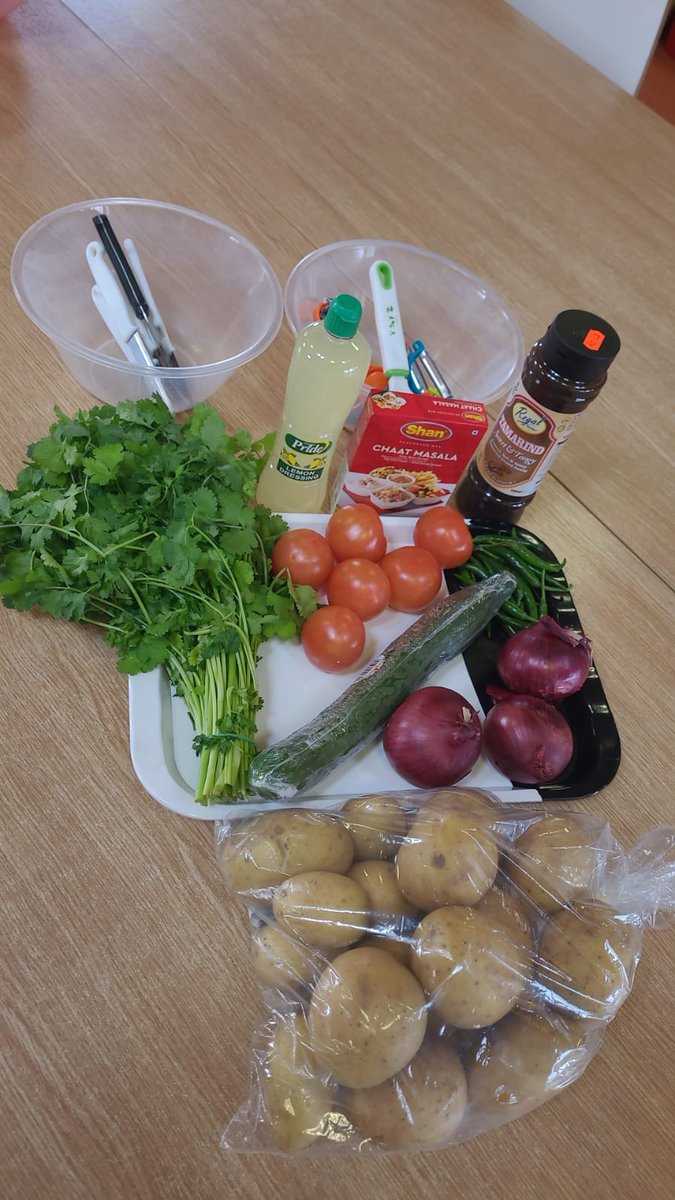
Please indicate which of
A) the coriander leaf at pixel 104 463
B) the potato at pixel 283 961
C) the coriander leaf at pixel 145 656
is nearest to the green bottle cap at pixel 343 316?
the coriander leaf at pixel 104 463

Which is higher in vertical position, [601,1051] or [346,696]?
[346,696]

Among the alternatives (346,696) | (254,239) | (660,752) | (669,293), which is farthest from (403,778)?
(669,293)

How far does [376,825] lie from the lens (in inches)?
30.0

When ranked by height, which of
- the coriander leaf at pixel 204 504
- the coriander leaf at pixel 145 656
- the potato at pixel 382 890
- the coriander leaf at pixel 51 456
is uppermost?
the coriander leaf at pixel 204 504

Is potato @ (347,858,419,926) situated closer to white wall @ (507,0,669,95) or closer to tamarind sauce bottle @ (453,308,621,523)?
tamarind sauce bottle @ (453,308,621,523)

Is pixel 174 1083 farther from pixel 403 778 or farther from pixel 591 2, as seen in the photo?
pixel 591 2

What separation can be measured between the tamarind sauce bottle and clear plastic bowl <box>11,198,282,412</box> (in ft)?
0.99

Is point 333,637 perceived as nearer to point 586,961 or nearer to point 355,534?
point 355,534

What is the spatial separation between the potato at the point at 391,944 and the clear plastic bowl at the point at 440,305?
752mm

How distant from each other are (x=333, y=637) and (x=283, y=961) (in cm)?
33

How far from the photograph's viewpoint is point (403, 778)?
880 millimetres

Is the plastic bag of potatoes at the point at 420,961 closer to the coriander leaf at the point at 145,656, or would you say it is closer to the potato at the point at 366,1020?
the potato at the point at 366,1020

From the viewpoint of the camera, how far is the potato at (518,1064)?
2.20 feet

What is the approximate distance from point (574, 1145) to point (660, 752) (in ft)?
1.37
